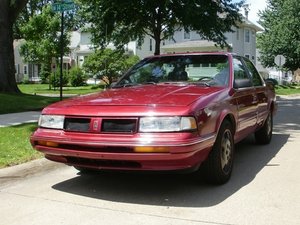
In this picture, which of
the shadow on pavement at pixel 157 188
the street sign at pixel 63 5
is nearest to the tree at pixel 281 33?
the street sign at pixel 63 5

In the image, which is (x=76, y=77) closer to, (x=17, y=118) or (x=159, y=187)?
(x=17, y=118)

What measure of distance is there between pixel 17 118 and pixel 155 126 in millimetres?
7647

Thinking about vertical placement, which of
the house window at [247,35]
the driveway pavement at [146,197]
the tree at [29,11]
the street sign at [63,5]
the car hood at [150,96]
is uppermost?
the tree at [29,11]

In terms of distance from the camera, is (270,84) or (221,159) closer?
(221,159)

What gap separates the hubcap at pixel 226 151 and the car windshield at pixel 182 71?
0.79 m

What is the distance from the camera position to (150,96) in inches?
221

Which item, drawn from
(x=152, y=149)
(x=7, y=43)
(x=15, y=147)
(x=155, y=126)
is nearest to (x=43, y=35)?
(x=7, y=43)

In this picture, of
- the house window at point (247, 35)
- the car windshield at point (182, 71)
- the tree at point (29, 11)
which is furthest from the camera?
the house window at point (247, 35)

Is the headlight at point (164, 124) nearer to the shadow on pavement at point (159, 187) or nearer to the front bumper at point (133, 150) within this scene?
the front bumper at point (133, 150)

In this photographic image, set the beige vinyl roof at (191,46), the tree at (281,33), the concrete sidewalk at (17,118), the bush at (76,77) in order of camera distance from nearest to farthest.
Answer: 1. the concrete sidewalk at (17,118)
2. the tree at (281,33)
3. the bush at (76,77)
4. the beige vinyl roof at (191,46)

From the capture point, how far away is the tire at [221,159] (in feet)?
18.1

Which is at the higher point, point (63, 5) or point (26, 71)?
point (63, 5)

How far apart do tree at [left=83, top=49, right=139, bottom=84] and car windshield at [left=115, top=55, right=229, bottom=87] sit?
105 ft

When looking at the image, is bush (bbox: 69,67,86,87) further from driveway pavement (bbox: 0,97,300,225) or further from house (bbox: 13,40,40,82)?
driveway pavement (bbox: 0,97,300,225)
